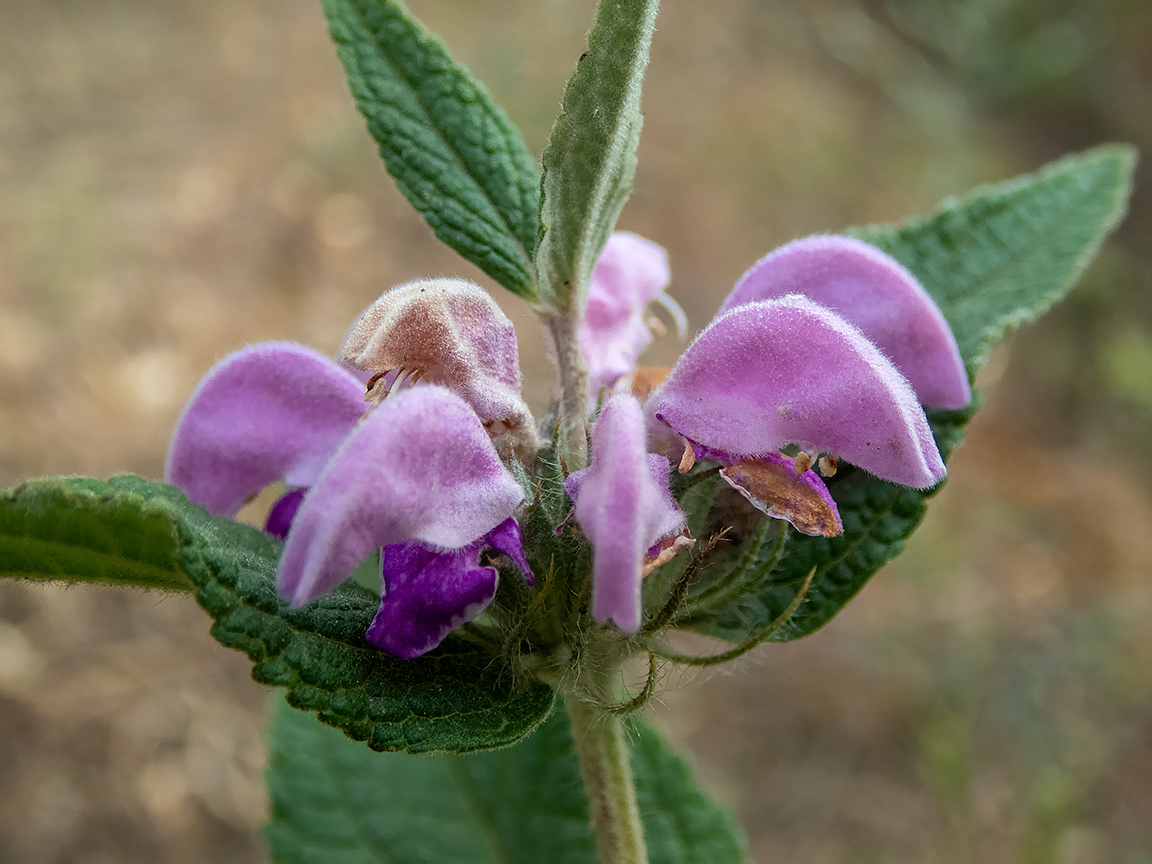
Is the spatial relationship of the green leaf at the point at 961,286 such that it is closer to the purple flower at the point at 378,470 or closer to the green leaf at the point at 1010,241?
the green leaf at the point at 1010,241

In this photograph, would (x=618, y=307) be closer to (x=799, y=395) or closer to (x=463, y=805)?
(x=799, y=395)

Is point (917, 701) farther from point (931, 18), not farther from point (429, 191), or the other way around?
point (931, 18)

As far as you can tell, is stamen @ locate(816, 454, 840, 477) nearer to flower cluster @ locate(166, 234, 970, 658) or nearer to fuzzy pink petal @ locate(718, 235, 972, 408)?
flower cluster @ locate(166, 234, 970, 658)

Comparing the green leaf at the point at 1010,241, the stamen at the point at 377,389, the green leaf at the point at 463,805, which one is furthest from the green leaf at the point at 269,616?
the green leaf at the point at 1010,241

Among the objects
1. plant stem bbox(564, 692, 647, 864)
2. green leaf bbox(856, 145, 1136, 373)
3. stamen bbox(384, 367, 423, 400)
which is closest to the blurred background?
plant stem bbox(564, 692, 647, 864)

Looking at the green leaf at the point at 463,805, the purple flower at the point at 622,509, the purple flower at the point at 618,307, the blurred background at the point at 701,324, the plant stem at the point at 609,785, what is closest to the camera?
the purple flower at the point at 622,509
